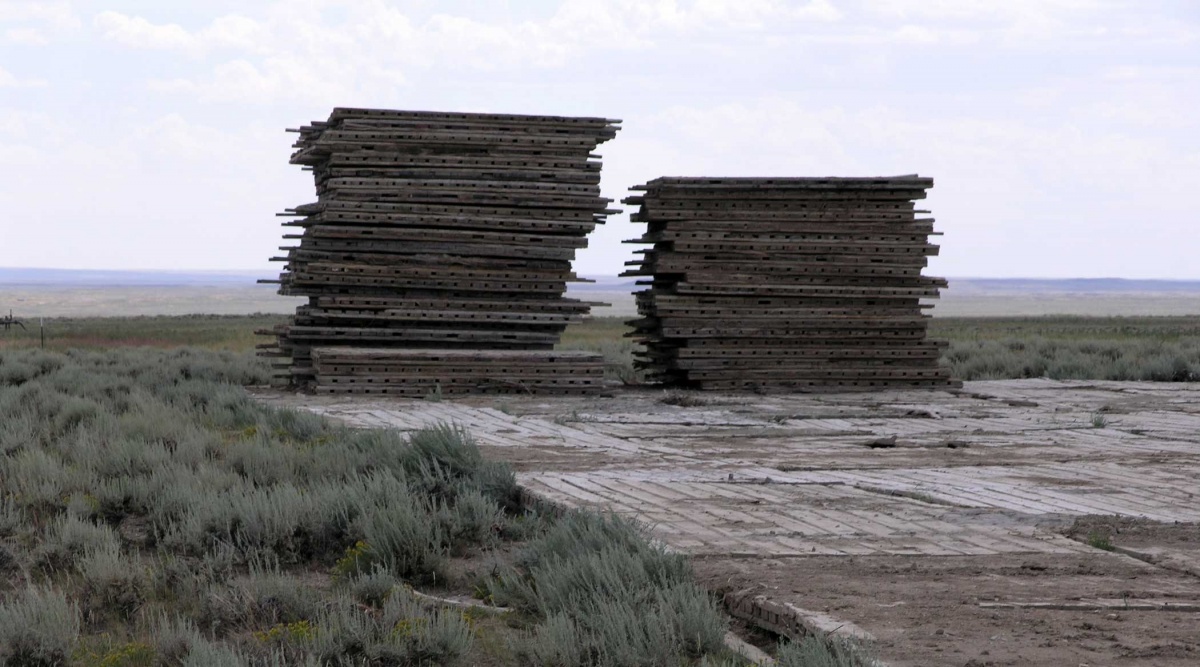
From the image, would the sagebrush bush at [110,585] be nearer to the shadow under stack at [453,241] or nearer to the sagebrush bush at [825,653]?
the sagebrush bush at [825,653]

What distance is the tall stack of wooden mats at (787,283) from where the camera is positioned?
18344mm

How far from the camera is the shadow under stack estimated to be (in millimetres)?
18156

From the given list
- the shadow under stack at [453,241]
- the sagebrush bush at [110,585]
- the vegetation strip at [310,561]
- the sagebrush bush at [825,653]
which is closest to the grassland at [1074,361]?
the shadow under stack at [453,241]

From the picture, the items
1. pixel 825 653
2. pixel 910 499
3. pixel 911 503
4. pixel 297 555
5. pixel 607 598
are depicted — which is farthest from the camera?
pixel 910 499

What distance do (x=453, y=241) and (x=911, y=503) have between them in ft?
34.9

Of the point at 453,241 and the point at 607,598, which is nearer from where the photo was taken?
the point at 607,598

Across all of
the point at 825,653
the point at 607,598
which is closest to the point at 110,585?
the point at 607,598

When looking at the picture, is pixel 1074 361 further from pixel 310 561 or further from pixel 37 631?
pixel 37 631

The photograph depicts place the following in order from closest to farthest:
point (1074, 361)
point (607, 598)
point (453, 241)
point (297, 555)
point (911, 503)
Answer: point (607, 598) → point (297, 555) → point (911, 503) → point (453, 241) → point (1074, 361)

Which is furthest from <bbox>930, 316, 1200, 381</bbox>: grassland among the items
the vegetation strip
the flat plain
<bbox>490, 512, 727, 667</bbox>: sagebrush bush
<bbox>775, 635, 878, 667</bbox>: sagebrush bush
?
<bbox>775, 635, 878, 667</bbox>: sagebrush bush

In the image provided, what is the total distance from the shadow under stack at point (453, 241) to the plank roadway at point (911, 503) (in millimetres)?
1504

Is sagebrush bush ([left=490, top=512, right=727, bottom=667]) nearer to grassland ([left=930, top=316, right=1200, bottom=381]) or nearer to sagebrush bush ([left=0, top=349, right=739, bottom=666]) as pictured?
sagebrush bush ([left=0, top=349, right=739, bottom=666])

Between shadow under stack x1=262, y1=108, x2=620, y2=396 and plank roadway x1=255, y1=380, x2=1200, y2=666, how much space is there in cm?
150

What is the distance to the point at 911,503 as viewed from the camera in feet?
29.1
